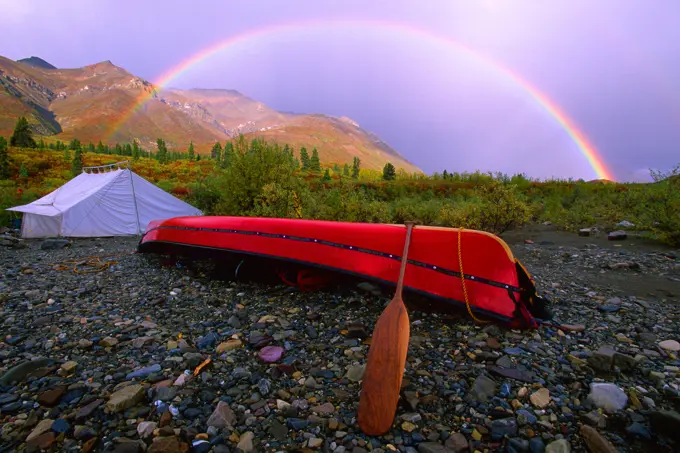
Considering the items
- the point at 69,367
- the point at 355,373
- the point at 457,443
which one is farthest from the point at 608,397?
the point at 69,367

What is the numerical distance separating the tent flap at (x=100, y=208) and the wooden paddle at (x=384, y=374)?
11.9 metres

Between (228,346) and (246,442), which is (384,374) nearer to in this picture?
(246,442)

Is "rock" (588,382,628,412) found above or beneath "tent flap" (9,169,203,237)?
above

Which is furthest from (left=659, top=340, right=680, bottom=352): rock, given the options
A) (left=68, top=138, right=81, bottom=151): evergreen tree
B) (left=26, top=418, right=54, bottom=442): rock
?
(left=68, top=138, right=81, bottom=151): evergreen tree

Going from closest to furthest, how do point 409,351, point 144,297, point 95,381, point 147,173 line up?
point 95,381 < point 409,351 < point 144,297 < point 147,173

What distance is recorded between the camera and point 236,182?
965 centimetres

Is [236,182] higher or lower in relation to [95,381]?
higher

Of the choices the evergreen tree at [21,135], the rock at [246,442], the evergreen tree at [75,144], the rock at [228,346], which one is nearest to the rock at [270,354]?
the rock at [228,346]

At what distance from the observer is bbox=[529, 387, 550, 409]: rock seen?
2113mm

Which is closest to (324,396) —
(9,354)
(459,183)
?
(9,354)

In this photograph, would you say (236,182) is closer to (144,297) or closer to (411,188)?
(144,297)

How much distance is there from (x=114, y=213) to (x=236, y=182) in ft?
17.8

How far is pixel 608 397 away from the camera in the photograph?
2.11m

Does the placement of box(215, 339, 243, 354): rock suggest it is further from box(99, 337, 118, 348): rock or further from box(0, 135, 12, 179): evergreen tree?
box(0, 135, 12, 179): evergreen tree
